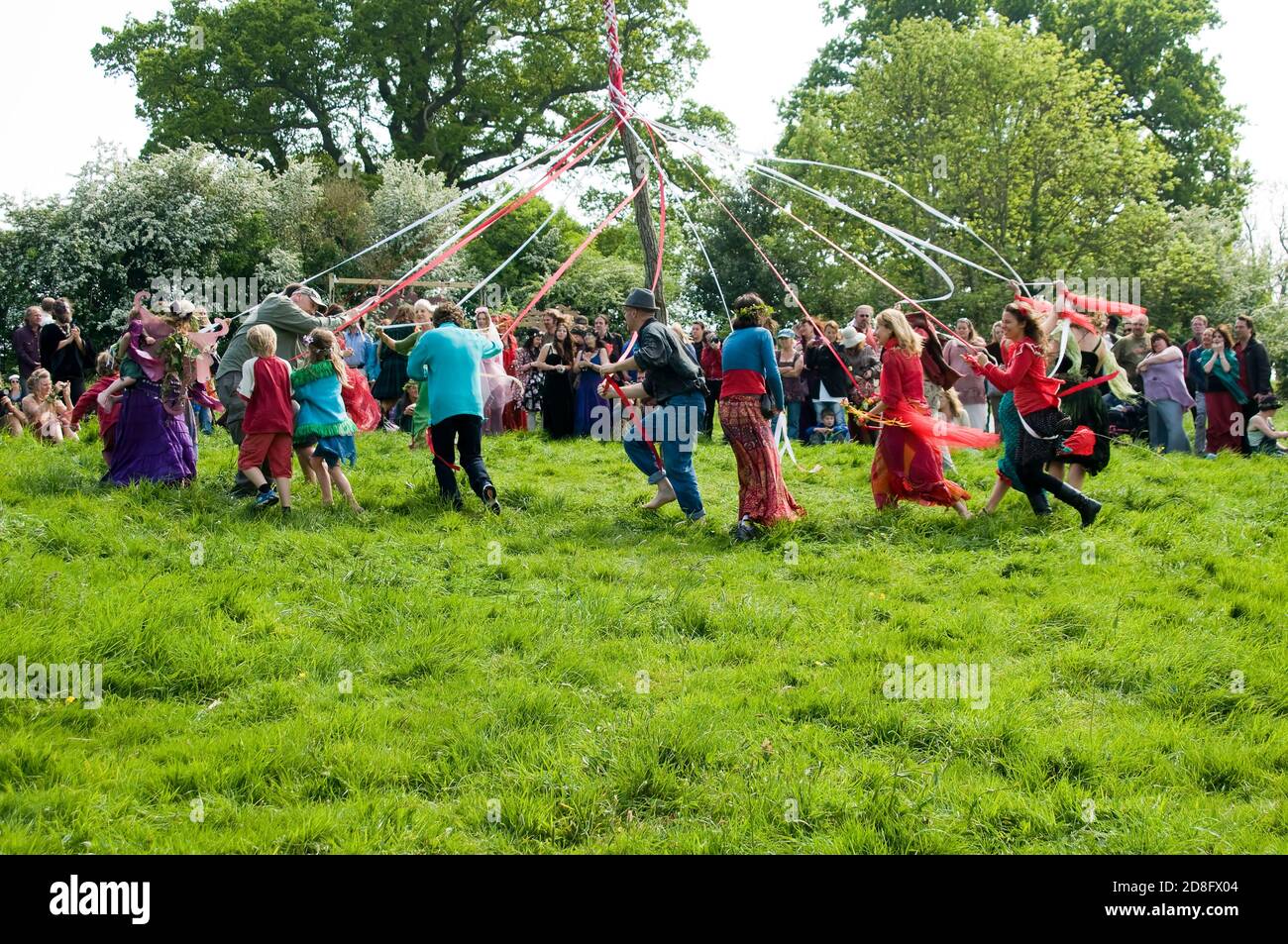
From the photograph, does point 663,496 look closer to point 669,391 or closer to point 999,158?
point 669,391

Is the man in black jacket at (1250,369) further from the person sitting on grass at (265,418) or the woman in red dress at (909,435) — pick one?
the person sitting on grass at (265,418)

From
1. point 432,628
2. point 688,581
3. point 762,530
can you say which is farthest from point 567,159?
point 432,628

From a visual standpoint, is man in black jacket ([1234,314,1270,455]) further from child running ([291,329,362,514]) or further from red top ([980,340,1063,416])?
child running ([291,329,362,514])

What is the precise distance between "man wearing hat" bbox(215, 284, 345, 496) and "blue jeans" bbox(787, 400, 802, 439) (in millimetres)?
7221

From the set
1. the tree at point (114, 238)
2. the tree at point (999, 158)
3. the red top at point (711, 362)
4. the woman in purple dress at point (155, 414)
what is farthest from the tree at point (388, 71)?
the woman in purple dress at point (155, 414)

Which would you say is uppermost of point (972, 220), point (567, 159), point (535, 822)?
point (972, 220)

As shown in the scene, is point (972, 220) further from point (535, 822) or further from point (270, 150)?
point (535, 822)

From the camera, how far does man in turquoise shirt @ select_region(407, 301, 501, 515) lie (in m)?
8.35

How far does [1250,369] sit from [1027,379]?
605 cm

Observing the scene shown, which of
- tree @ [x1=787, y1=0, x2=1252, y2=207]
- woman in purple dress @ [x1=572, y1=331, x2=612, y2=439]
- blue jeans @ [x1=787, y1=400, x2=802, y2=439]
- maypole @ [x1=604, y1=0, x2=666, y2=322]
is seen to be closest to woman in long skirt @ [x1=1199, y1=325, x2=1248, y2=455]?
blue jeans @ [x1=787, y1=400, x2=802, y2=439]

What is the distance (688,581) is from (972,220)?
22815 millimetres

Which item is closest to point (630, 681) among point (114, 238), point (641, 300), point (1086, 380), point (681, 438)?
point (681, 438)

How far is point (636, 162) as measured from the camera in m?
10.4

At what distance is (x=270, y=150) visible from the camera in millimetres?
34438
